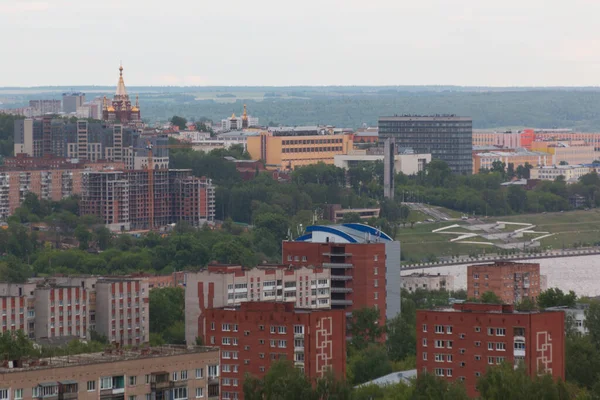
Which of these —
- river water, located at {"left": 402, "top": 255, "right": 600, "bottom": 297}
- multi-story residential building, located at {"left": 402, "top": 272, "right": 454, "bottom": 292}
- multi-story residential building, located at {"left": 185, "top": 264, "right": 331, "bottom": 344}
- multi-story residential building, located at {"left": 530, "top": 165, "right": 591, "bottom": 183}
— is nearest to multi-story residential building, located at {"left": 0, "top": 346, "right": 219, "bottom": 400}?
multi-story residential building, located at {"left": 185, "top": 264, "right": 331, "bottom": 344}

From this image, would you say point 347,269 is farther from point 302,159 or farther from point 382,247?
point 302,159

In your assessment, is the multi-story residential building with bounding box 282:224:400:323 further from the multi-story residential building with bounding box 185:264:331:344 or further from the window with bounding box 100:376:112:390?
the window with bounding box 100:376:112:390

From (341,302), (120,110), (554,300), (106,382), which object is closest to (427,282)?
(554,300)

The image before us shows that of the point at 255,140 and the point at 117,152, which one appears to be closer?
the point at 117,152

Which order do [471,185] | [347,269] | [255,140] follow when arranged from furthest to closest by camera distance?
[255,140] < [471,185] < [347,269]

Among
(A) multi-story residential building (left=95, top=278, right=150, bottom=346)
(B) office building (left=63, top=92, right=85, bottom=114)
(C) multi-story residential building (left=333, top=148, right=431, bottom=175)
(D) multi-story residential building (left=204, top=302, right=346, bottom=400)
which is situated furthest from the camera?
(B) office building (left=63, top=92, right=85, bottom=114)

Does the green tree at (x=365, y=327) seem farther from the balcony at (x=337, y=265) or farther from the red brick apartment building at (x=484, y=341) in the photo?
the red brick apartment building at (x=484, y=341)

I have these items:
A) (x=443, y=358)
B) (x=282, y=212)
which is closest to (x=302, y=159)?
(x=282, y=212)
